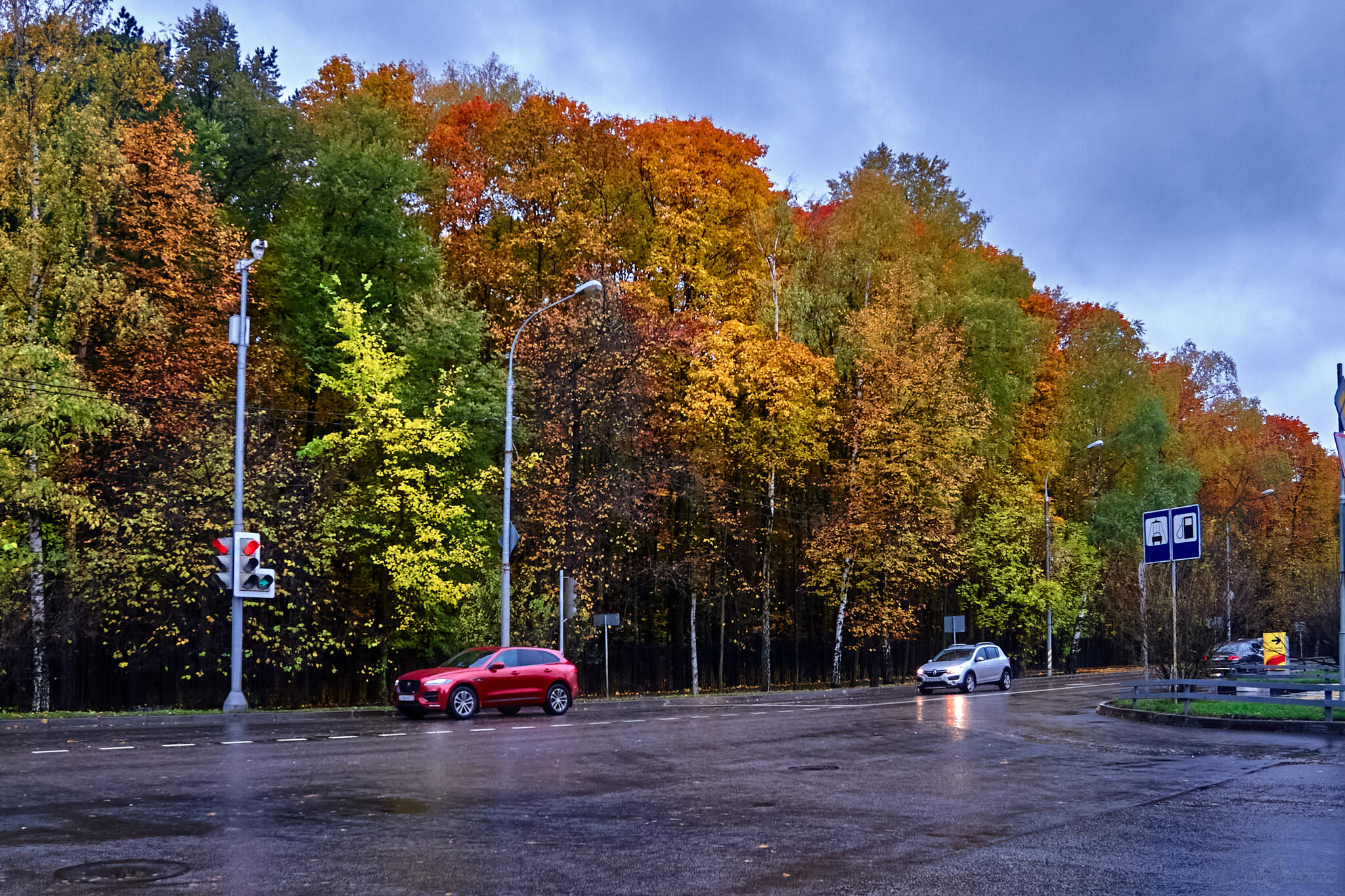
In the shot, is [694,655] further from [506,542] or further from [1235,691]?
[1235,691]

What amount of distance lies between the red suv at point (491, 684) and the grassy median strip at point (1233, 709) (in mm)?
12481

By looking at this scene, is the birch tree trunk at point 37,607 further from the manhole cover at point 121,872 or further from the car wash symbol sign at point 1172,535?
the car wash symbol sign at point 1172,535

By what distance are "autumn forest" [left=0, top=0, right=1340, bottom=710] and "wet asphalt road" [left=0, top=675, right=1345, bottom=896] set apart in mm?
11039

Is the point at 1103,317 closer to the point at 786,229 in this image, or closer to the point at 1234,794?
the point at 786,229

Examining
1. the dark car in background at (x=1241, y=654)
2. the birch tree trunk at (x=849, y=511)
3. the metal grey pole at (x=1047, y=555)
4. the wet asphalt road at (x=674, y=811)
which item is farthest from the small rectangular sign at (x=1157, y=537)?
the metal grey pole at (x=1047, y=555)

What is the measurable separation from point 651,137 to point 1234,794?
34.8 meters

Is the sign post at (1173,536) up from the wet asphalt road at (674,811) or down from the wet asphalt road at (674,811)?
up

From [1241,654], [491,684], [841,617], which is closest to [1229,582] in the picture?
[1241,654]

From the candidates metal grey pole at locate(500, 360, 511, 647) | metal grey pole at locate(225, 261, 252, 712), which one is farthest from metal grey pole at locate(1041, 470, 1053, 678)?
metal grey pole at locate(225, 261, 252, 712)

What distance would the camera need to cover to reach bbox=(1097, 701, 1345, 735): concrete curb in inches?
842

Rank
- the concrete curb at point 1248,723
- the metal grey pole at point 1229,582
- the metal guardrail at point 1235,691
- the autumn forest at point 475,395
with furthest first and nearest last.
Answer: the metal grey pole at point 1229,582 < the autumn forest at point 475,395 < the metal guardrail at point 1235,691 < the concrete curb at point 1248,723

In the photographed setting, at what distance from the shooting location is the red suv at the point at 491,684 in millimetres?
24297

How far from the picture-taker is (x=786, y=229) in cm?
4397

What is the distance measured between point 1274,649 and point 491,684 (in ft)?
84.4
